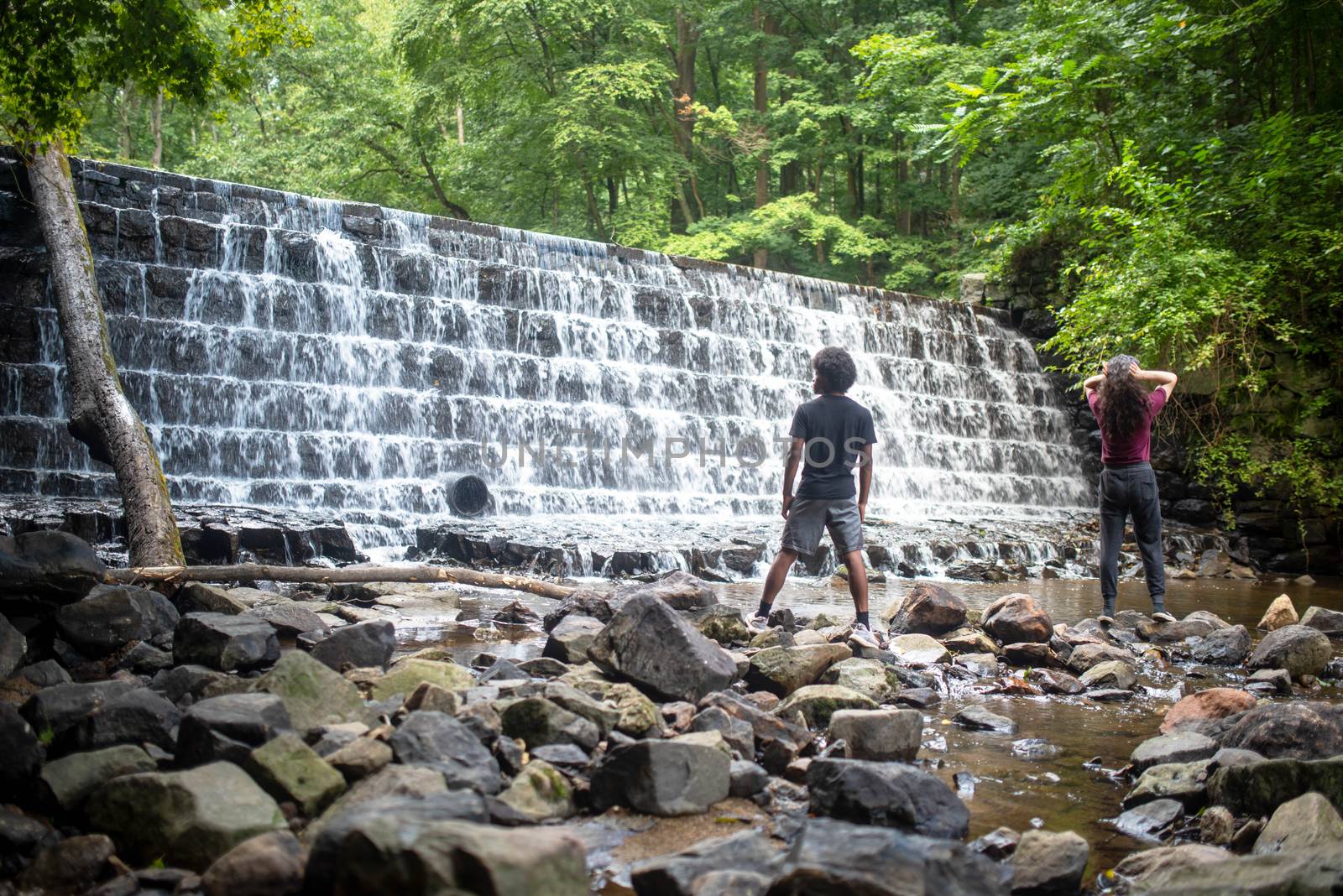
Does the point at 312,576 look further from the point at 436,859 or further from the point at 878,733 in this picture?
the point at 436,859

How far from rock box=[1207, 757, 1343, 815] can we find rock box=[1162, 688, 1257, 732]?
0.95 metres

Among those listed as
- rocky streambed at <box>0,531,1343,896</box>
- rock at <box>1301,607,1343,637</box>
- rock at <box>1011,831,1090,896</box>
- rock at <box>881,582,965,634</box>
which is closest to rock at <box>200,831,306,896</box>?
rocky streambed at <box>0,531,1343,896</box>

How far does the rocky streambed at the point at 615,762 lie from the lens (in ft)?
6.96

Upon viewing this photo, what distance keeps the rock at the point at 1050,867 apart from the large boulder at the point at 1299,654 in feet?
11.0

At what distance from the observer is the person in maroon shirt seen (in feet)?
20.4

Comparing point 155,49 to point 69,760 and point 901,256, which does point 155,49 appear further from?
point 901,256

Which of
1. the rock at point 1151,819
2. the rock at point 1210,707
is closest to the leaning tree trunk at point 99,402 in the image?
the rock at point 1151,819

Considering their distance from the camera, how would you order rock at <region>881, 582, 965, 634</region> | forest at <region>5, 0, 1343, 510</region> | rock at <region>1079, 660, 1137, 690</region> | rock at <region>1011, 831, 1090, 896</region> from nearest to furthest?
rock at <region>1011, 831, 1090, 896</region> → rock at <region>1079, 660, 1137, 690</region> → rock at <region>881, 582, 965, 634</region> → forest at <region>5, 0, 1343, 510</region>

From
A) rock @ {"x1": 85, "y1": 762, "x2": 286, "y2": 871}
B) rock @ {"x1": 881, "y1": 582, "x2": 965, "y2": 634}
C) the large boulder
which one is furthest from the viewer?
rock @ {"x1": 881, "y1": 582, "x2": 965, "y2": 634}

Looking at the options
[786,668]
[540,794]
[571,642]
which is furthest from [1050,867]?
[571,642]

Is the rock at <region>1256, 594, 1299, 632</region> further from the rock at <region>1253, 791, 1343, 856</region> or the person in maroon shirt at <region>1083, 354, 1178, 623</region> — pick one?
the rock at <region>1253, 791, 1343, 856</region>

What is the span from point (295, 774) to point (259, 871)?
0.51 meters

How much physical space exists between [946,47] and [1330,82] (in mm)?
7541

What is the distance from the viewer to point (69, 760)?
262 centimetres
